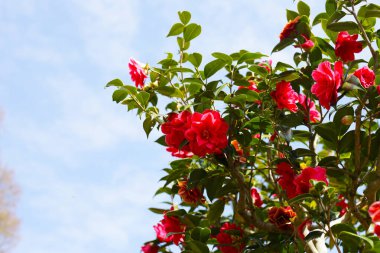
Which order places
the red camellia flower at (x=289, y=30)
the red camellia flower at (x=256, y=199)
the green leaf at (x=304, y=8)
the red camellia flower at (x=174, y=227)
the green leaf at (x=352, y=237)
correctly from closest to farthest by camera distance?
1. the green leaf at (x=352, y=237)
2. the red camellia flower at (x=289, y=30)
3. the green leaf at (x=304, y=8)
4. the red camellia flower at (x=174, y=227)
5. the red camellia flower at (x=256, y=199)

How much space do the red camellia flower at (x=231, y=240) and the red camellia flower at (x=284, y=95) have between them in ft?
1.50

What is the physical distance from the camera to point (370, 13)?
1524 mm

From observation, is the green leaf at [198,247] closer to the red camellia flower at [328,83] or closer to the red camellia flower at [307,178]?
the red camellia flower at [307,178]

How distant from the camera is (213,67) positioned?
1.57m

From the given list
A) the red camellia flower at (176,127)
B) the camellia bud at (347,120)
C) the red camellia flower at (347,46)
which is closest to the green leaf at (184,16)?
the red camellia flower at (176,127)

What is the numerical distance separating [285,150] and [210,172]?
24cm

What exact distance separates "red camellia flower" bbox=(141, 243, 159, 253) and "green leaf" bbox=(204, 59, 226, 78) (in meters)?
0.81

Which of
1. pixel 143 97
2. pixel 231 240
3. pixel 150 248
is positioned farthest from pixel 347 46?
pixel 150 248

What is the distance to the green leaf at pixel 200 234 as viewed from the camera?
1613mm

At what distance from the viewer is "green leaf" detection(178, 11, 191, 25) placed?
1.69m

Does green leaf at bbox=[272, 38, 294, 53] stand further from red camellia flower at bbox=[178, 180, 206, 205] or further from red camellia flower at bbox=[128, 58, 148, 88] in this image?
red camellia flower at bbox=[178, 180, 206, 205]

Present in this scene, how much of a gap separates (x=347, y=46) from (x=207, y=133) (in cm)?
54

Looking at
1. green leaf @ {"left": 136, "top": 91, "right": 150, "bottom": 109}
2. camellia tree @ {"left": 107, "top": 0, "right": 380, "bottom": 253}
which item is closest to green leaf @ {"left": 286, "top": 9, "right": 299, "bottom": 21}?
camellia tree @ {"left": 107, "top": 0, "right": 380, "bottom": 253}

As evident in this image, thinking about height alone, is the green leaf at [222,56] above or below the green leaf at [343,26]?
above
